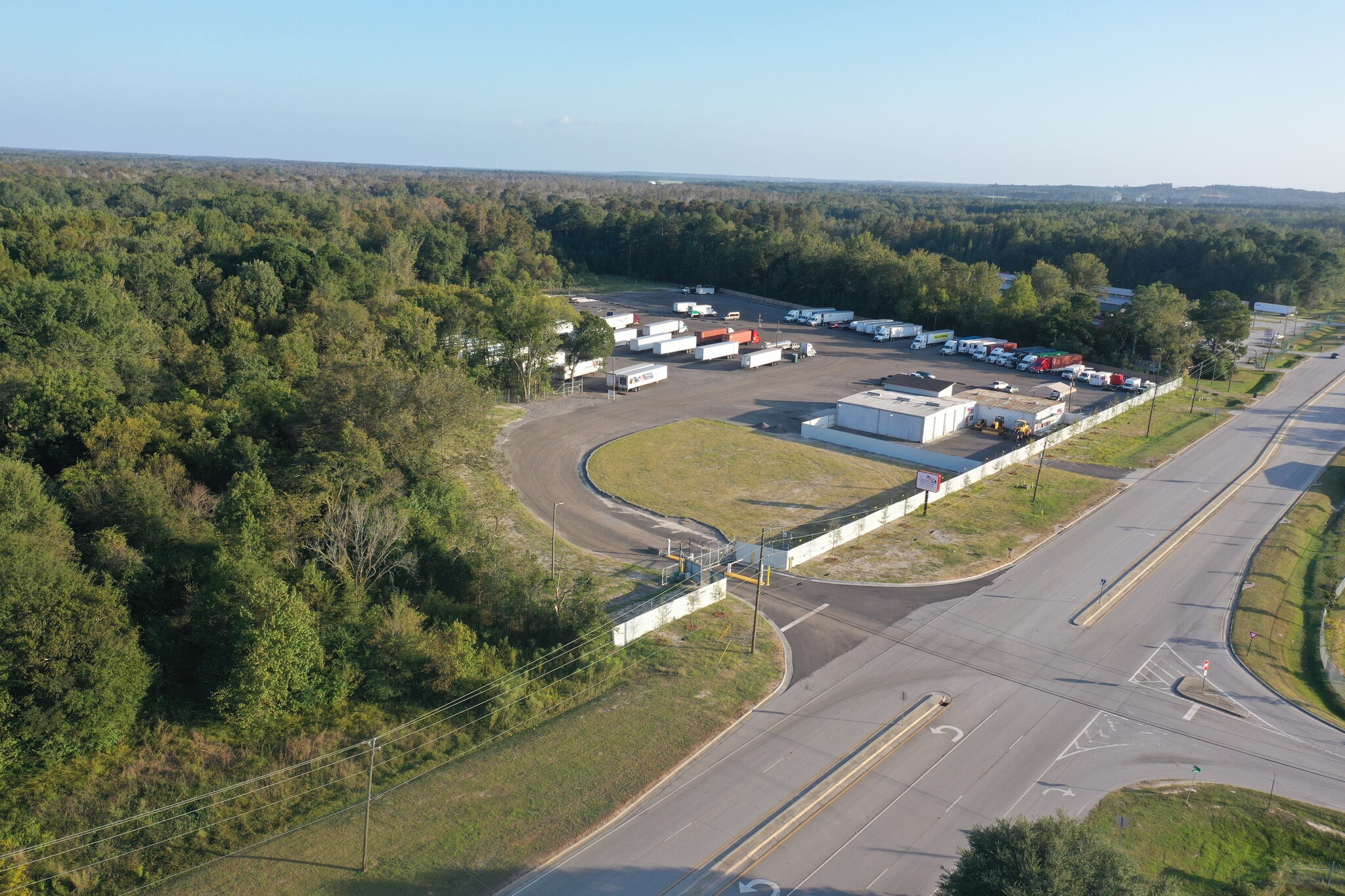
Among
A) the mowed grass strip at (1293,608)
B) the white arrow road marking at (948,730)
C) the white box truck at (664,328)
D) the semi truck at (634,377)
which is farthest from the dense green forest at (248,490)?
the mowed grass strip at (1293,608)

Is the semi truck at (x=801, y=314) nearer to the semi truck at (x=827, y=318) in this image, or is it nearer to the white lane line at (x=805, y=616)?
the semi truck at (x=827, y=318)

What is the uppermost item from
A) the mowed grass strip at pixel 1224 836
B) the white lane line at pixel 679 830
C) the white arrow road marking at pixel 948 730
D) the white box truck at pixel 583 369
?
the white box truck at pixel 583 369

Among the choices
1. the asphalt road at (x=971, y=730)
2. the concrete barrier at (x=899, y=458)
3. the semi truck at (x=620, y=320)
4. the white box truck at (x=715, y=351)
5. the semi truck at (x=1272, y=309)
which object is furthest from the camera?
the semi truck at (x=1272, y=309)

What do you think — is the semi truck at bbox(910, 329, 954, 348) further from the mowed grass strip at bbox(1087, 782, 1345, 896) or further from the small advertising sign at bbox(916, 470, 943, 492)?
the mowed grass strip at bbox(1087, 782, 1345, 896)

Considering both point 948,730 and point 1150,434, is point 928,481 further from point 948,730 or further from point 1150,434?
point 1150,434

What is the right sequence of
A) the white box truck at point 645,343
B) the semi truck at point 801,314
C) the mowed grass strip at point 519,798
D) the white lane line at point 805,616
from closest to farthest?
the mowed grass strip at point 519,798
the white lane line at point 805,616
the white box truck at point 645,343
the semi truck at point 801,314

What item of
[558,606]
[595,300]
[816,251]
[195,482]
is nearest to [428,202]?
[595,300]

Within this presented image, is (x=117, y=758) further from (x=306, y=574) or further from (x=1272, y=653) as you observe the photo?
(x=1272, y=653)
